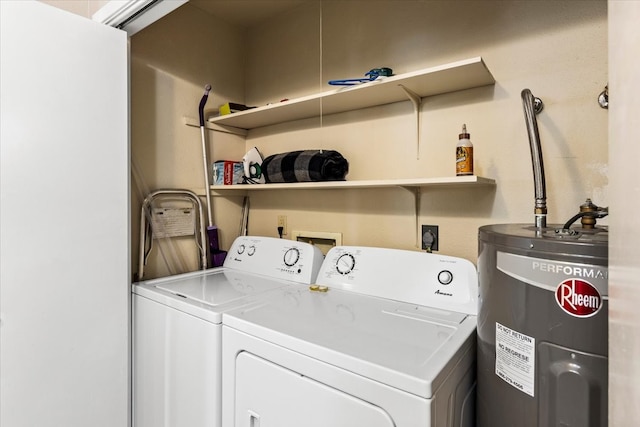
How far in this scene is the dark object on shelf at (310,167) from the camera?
1688mm

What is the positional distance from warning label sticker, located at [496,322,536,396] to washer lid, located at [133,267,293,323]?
90 centimetres

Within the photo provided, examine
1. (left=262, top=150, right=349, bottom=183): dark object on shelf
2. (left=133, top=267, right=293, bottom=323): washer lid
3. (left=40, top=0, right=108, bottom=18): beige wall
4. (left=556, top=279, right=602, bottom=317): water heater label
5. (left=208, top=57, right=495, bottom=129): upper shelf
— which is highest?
(left=40, top=0, right=108, bottom=18): beige wall

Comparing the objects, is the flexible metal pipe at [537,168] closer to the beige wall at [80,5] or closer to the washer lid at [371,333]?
the washer lid at [371,333]

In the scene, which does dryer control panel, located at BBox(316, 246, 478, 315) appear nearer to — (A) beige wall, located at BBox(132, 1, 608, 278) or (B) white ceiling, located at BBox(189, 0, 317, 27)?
(A) beige wall, located at BBox(132, 1, 608, 278)

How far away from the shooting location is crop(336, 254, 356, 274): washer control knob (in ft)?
5.12

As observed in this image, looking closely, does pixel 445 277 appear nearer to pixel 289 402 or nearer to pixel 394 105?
pixel 289 402

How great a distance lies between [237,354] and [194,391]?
0.30m

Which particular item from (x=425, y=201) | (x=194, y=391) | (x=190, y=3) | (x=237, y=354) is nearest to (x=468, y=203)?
(x=425, y=201)

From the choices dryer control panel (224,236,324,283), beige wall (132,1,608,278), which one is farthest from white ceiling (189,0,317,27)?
dryer control panel (224,236,324,283)

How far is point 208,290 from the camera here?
1538 mm

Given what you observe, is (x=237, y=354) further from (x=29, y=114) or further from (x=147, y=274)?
(x=29, y=114)

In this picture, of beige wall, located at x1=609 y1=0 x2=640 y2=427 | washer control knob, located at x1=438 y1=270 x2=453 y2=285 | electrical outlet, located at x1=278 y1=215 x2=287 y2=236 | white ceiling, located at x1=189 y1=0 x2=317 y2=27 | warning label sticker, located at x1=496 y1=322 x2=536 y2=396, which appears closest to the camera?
beige wall, located at x1=609 y1=0 x2=640 y2=427

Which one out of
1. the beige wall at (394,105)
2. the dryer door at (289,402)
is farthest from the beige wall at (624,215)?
the beige wall at (394,105)

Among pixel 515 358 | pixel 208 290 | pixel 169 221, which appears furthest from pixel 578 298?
pixel 169 221
